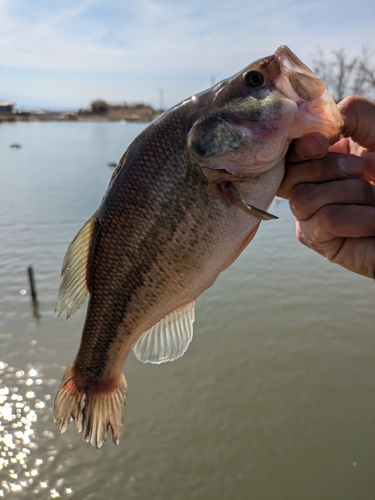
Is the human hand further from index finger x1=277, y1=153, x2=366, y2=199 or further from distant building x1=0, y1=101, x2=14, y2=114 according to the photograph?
distant building x1=0, y1=101, x2=14, y2=114

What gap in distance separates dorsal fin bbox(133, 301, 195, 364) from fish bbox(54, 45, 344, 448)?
0.04 metres

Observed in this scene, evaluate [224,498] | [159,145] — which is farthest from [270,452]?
[159,145]

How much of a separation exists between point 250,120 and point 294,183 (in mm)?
468

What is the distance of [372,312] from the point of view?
9.29m

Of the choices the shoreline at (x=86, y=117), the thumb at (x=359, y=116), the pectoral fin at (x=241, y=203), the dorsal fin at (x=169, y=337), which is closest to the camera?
the pectoral fin at (x=241, y=203)

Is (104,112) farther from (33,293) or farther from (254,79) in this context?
(254,79)

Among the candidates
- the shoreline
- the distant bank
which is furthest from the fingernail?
the distant bank

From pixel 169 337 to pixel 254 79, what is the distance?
148 cm

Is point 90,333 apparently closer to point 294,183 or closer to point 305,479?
point 294,183

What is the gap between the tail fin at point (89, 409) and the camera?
239 cm

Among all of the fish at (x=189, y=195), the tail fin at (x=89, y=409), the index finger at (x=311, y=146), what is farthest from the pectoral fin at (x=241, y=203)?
the tail fin at (x=89, y=409)

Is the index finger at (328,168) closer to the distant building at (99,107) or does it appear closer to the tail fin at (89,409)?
the tail fin at (89,409)

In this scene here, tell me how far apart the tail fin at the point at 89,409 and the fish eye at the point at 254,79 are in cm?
190

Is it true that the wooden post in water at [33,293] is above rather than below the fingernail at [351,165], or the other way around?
below
